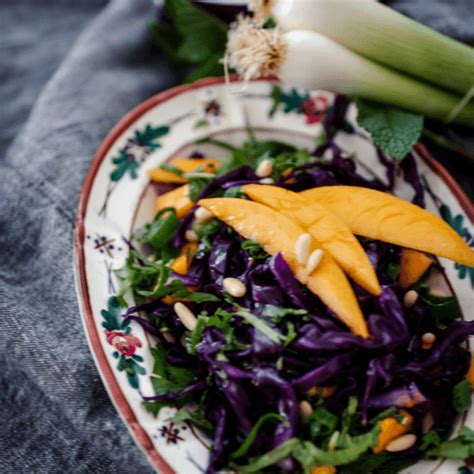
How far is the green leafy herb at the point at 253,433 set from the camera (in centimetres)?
170

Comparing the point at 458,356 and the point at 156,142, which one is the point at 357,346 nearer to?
the point at 458,356

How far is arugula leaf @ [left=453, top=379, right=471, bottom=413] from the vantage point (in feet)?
6.09

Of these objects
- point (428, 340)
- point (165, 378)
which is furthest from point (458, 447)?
point (165, 378)

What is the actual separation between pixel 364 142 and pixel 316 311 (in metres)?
1.07

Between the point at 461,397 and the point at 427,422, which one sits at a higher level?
the point at 461,397

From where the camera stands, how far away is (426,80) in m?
2.53

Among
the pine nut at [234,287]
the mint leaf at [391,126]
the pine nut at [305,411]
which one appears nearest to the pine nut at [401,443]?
the pine nut at [305,411]

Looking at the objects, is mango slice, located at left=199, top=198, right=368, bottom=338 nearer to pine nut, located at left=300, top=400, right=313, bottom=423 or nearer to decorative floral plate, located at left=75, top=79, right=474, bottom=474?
pine nut, located at left=300, top=400, right=313, bottom=423

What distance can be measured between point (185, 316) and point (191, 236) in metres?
0.38

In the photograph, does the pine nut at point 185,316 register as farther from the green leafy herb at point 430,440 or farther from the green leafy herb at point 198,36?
the green leafy herb at point 198,36

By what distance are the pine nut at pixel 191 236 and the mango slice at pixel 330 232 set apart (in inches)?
12.3

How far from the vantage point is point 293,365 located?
5.77 ft

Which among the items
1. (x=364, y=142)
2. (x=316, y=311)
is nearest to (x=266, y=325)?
(x=316, y=311)

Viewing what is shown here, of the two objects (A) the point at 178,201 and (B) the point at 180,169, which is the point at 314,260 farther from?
→ (B) the point at 180,169
